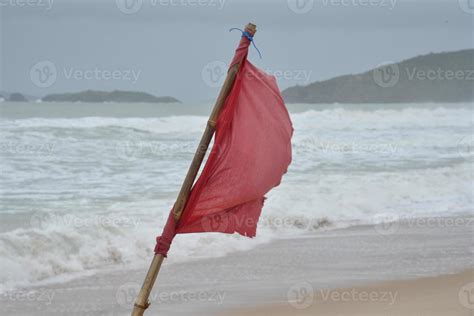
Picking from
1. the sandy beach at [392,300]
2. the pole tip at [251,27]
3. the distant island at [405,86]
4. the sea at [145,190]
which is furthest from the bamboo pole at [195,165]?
the distant island at [405,86]

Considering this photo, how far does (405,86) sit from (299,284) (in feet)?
229

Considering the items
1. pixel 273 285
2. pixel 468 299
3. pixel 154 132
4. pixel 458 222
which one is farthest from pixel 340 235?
pixel 154 132

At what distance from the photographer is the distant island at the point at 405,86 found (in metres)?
66.5

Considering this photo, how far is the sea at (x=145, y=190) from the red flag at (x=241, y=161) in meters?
5.16

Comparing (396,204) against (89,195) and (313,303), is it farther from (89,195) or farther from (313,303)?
(313,303)

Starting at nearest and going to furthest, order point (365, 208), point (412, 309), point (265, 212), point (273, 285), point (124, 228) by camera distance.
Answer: point (412, 309) < point (273, 285) < point (124, 228) < point (265, 212) < point (365, 208)

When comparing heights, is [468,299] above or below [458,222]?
below

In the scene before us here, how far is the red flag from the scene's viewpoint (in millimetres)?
3615

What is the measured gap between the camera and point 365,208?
14.0 m

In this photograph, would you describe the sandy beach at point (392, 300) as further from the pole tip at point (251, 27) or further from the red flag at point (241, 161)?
the pole tip at point (251, 27)

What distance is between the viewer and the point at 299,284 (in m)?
8.04

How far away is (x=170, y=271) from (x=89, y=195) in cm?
567

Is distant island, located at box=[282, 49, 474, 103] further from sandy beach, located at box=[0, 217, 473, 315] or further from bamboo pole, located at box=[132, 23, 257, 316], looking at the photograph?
bamboo pole, located at box=[132, 23, 257, 316]

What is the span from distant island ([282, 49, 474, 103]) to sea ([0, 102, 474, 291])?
120 feet
